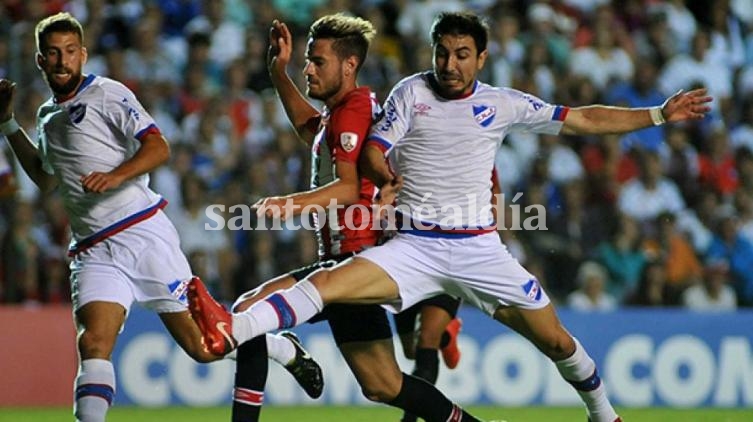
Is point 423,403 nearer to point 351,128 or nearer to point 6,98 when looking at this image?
point 351,128

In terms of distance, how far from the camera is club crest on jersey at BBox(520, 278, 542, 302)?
727cm

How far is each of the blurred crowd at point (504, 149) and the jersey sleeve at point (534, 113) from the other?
5.07 metres

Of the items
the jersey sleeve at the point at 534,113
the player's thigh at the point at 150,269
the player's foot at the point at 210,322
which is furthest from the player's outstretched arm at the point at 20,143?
the jersey sleeve at the point at 534,113

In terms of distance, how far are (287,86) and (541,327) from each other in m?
2.18

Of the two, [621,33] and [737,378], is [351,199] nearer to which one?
[737,378]

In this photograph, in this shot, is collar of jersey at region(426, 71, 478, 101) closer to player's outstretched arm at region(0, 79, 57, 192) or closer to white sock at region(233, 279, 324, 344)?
white sock at region(233, 279, 324, 344)

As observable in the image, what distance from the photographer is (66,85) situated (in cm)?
739

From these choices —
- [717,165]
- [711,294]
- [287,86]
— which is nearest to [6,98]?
[287,86]

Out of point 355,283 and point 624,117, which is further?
point 624,117

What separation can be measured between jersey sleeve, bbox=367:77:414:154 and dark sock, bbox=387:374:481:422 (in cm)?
127

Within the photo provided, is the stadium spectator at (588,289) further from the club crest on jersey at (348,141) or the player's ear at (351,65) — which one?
the club crest on jersey at (348,141)

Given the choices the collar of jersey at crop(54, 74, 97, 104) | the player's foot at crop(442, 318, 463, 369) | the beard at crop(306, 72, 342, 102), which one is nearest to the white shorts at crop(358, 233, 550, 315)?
the beard at crop(306, 72, 342, 102)

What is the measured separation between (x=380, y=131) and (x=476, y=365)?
18.1 ft

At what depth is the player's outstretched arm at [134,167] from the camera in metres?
6.88
